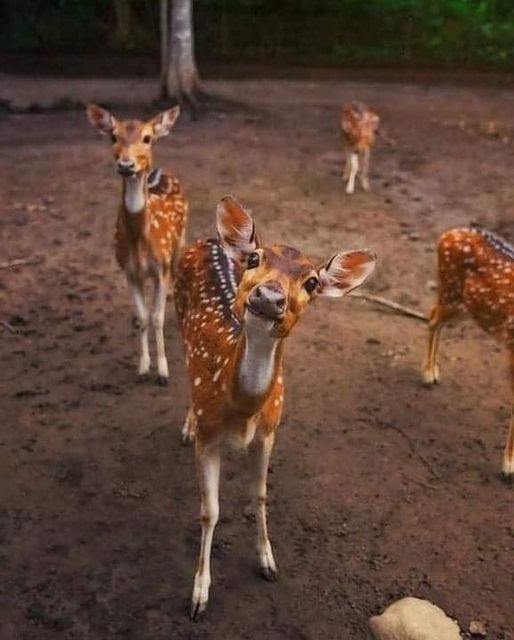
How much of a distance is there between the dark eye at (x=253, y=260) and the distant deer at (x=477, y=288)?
8.08 ft

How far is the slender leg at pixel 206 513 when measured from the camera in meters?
3.97

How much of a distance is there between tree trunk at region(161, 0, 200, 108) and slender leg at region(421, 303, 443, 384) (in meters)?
8.86

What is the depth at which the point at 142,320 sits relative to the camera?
6062 mm

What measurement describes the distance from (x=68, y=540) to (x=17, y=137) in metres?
8.99

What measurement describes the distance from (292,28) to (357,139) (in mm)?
12253

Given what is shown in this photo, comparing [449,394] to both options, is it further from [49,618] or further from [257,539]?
[49,618]

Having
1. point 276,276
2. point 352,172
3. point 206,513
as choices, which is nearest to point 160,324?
point 206,513

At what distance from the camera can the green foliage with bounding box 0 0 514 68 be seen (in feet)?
66.2

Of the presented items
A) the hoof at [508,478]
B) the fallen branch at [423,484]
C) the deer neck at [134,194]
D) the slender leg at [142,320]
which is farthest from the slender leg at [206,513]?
the deer neck at [134,194]

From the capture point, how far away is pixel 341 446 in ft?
17.8

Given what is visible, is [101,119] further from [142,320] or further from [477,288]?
[477,288]

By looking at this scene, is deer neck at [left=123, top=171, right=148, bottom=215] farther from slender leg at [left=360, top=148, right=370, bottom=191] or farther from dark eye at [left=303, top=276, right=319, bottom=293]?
slender leg at [left=360, top=148, right=370, bottom=191]

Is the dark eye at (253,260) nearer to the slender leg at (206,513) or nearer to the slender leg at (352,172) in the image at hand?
the slender leg at (206,513)

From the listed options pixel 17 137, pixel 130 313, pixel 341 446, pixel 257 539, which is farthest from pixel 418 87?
pixel 257 539
